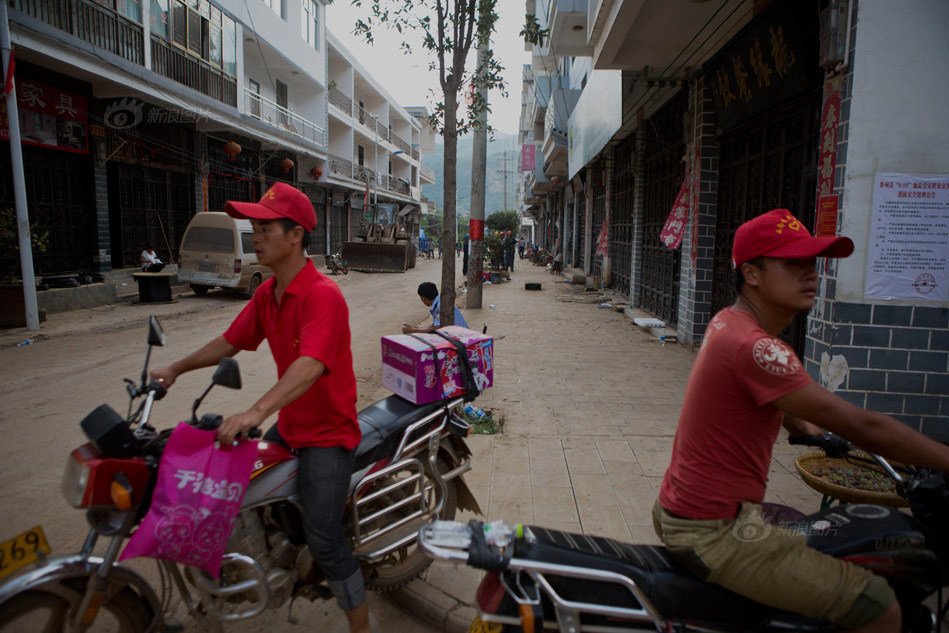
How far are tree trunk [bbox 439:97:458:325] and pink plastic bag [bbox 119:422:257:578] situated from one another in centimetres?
418

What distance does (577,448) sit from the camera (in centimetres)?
466

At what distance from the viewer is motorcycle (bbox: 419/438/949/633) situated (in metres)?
1.68

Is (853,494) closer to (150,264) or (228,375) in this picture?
(228,375)

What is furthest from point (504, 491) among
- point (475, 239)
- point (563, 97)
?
point (563, 97)

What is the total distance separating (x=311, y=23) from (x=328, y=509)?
87.3 feet

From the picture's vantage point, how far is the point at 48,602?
1819mm

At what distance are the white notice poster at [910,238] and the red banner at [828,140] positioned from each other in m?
0.34

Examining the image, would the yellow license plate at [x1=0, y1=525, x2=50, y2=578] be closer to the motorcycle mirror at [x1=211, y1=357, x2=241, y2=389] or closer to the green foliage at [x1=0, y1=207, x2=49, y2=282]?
the motorcycle mirror at [x1=211, y1=357, x2=241, y2=389]

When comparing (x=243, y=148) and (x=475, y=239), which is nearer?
(x=475, y=239)

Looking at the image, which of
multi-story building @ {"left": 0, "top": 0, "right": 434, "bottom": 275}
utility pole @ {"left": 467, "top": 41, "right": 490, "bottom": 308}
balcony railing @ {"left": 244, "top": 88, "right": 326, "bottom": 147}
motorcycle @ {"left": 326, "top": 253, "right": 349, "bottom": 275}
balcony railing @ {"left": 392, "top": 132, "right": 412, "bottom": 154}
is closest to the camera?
multi-story building @ {"left": 0, "top": 0, "right": 434, "bottom": 275}

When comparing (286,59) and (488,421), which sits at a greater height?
(286,59)

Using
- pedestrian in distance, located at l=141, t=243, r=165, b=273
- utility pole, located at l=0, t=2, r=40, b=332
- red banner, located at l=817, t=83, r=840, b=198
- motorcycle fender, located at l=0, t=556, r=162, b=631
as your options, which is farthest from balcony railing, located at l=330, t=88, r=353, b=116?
motorcycle fender, located at l=0, t=556, r=162, b=631

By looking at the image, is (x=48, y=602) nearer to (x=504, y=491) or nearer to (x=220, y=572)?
(x=220, y=572)

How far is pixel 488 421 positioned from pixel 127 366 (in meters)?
4.80
